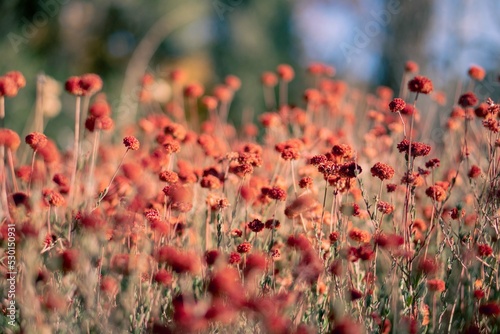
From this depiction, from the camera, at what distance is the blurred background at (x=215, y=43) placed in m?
6.28

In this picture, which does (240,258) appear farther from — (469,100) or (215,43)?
(215,43)

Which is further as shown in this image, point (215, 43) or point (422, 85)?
point (215, 43)

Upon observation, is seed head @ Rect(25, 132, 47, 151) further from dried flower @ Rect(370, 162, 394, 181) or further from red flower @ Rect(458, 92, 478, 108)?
red flower @ Rect(458, 92, 478, 108)

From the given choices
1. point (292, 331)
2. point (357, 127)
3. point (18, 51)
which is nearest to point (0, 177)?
point (292, 331)

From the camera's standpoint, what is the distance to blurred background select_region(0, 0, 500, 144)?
6.28 metres

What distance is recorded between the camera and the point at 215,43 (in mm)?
14641

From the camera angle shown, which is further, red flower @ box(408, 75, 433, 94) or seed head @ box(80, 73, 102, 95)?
seed head @ box(80, 73, 102, 95)

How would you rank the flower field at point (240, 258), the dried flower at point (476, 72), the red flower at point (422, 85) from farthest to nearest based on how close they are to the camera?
the dried flower at point (476, 72) → the red flower at point (422, 85) → the flower field at point (240, 258)

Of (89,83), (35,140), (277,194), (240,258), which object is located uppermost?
(89,83)

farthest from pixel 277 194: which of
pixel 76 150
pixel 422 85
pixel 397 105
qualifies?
pixel 76 150

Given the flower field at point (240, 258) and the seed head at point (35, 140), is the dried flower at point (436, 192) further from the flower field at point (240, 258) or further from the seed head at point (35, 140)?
the seed head at point (35, 140)

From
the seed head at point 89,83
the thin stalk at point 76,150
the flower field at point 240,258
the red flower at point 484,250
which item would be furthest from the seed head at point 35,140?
the red flower at point 484,250

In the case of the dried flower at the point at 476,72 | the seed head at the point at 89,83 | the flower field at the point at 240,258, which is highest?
the dried flower at the point at 476,72

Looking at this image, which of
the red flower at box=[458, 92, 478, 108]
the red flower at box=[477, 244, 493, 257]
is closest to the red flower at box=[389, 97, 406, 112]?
the red flower at box=[458, 92, 478, 108]
